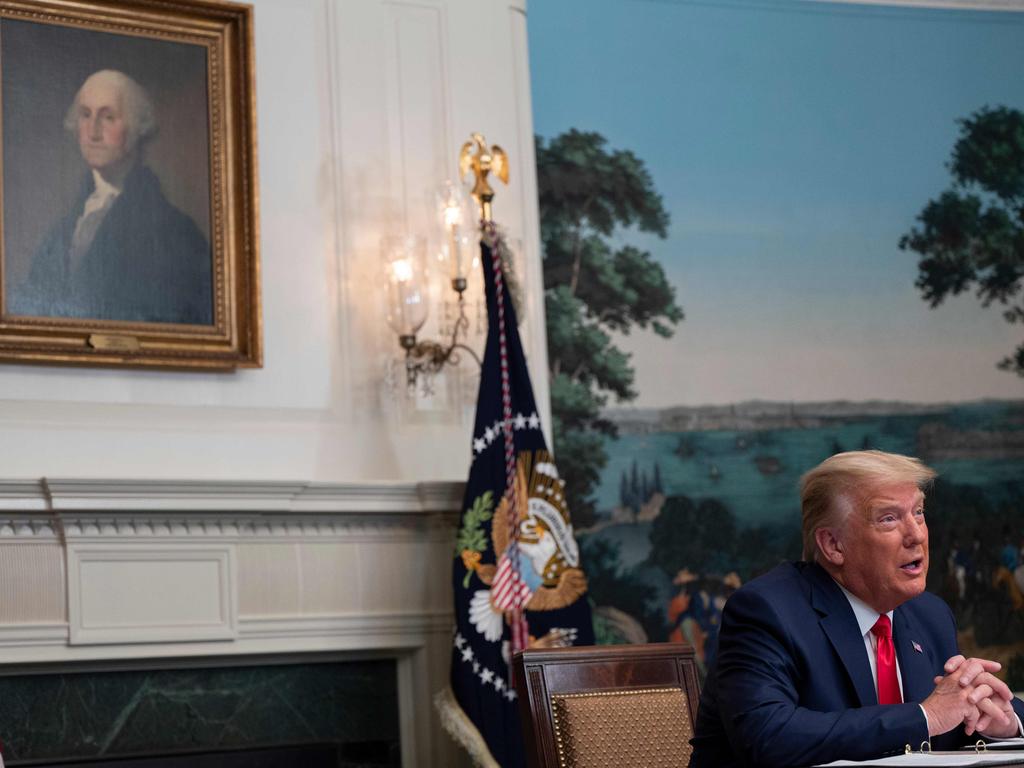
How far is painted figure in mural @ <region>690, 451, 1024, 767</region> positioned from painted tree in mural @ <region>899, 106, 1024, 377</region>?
4.49 m

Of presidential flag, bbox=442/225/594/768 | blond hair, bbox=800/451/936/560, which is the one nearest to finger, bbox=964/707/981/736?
blond hair, bbox=800/451/936/560

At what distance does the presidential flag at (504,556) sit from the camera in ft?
18.8

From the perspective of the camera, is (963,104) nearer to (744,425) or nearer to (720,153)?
(720,153)

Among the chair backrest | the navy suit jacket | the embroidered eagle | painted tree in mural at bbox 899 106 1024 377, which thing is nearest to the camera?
the navy suit jacket

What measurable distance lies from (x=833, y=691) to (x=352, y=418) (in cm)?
333

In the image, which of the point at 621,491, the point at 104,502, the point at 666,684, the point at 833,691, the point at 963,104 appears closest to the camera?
the point at 833,691

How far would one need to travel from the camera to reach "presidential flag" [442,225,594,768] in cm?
573

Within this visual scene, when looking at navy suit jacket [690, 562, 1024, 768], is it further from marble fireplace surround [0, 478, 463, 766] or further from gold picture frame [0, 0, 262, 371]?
gold picture frame [0, 0, 262, 371]

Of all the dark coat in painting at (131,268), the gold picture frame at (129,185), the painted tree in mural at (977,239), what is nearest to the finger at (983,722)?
the gold picture frame at (129,185)

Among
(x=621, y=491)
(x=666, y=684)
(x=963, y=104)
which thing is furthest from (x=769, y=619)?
Result: (x=963, y=104)

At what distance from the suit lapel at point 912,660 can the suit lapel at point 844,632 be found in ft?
0.38

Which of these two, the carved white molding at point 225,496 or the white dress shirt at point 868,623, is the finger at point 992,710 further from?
the carved white molding at point 225,496

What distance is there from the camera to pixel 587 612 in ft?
19.7

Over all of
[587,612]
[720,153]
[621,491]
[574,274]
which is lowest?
[587,612]
